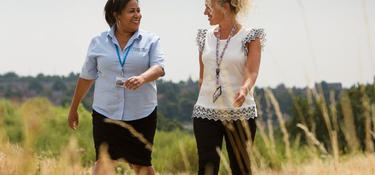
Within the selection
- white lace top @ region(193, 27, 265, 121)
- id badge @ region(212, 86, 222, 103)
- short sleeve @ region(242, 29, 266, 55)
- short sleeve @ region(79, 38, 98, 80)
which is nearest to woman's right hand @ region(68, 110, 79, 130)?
short sleeve @ region(79, 38, 98, 80)

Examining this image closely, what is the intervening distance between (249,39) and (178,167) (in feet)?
21.2

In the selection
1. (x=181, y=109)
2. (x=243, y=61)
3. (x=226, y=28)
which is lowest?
(x=181, y=109)

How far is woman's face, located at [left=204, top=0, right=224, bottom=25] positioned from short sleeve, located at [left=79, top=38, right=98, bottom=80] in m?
0.97

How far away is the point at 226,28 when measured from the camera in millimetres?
3658

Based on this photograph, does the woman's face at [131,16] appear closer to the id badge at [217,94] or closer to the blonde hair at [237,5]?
the blonde hair at [237,5]

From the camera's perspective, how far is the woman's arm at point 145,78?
3553 millimetres

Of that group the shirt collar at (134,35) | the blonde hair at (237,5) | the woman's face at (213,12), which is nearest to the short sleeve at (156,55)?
the shirt collar at (134,35)

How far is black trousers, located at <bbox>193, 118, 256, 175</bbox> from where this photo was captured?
140 inches

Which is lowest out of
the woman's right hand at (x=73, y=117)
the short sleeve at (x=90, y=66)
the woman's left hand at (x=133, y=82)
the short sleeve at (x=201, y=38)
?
the woman's right hand at (x=73, y=117)

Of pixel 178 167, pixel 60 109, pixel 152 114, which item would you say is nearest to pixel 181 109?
pixel 60 109

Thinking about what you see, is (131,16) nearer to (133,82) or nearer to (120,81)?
(120,81)

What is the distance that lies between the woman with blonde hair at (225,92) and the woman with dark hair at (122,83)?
45cm

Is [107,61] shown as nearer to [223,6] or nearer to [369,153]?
[223,6]

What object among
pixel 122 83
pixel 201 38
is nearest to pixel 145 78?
pixel 122 83
